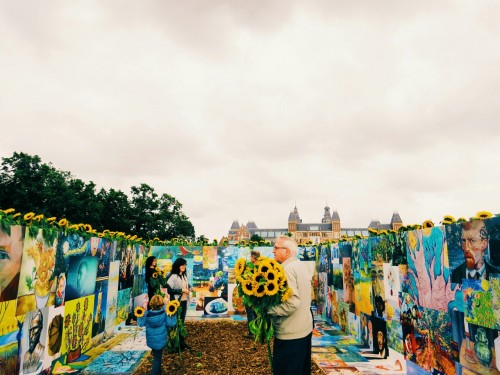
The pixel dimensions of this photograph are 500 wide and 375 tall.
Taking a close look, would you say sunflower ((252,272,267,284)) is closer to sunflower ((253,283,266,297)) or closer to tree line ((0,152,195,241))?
sunflower ((253,283,266,297))

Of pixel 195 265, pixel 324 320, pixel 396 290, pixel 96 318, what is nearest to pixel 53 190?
pixel 195 265

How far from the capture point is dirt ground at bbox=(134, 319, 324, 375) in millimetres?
5848

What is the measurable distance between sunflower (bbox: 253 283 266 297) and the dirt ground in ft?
11.3

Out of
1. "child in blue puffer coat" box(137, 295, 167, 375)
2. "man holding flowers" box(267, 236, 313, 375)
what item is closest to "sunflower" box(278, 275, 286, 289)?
"man holding flowers" box(267, 236, 313, 375)

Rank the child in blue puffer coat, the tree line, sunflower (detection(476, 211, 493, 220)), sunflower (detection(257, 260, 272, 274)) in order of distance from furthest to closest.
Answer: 1. the tree line
2. the child in blue puffer coat
3. sunflower (detection(476, 211, 493, 220))
4. sunflower (detection(257, 260, 272, 274))

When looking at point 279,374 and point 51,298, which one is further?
point 51,298

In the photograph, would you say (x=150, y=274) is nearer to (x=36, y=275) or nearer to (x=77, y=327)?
(x=77, y=327)

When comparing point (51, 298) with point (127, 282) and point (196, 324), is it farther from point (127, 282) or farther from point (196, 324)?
point (196, 324)

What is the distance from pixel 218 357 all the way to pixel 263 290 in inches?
174

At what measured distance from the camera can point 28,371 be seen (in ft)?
15.0

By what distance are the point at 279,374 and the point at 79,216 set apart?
35.5 metres

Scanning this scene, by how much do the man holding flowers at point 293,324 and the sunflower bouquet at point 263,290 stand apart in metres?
0.08

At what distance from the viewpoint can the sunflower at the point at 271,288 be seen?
3.11 metres

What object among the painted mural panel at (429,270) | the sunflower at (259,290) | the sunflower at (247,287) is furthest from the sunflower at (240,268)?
the painted mural panel at (429,270)
